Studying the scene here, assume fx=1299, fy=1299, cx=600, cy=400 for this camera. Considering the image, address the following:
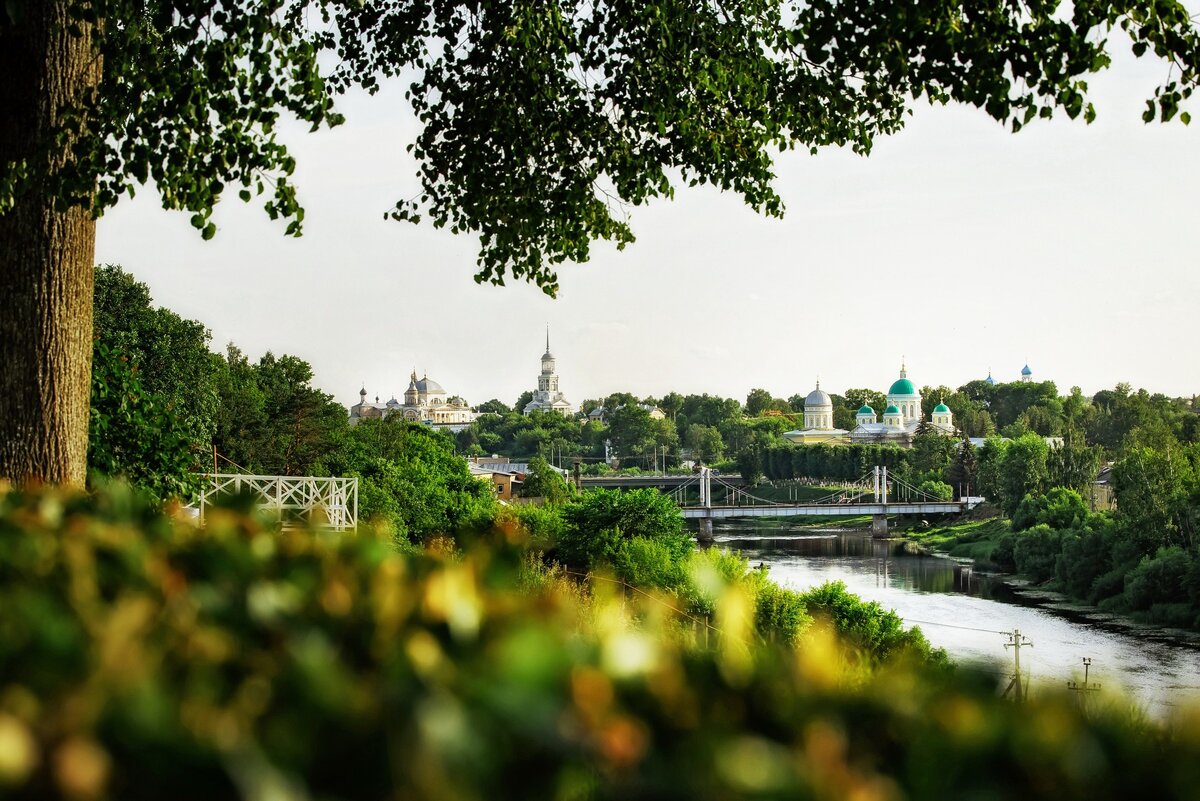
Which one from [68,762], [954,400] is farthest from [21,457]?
[954,400]

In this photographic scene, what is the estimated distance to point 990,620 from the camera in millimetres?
35250

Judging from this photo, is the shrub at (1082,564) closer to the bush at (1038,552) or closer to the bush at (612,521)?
the bush at (1038,552)

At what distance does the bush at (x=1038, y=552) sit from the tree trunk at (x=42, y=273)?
137ft

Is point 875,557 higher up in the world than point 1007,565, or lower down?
lower down

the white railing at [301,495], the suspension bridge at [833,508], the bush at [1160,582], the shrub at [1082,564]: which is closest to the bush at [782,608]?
the white railing at [301,495]

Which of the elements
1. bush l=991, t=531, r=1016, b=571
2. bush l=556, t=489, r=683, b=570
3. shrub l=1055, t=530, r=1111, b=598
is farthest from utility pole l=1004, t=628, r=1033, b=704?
bush l=991, t=531, r=1016, b=571

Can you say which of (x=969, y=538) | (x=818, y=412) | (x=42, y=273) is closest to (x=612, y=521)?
(x=42, y=273)

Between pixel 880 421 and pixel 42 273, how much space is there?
140 m

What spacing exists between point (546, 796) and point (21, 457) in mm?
5660

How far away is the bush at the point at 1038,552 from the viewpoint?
150ft

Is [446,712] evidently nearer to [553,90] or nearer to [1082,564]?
[553,90]

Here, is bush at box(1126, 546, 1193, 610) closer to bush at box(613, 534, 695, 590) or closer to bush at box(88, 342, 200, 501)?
bush at box(613, 534, 695, 590)

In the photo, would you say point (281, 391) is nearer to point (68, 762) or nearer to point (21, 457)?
point (21, 457)

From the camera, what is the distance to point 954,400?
135 meters
